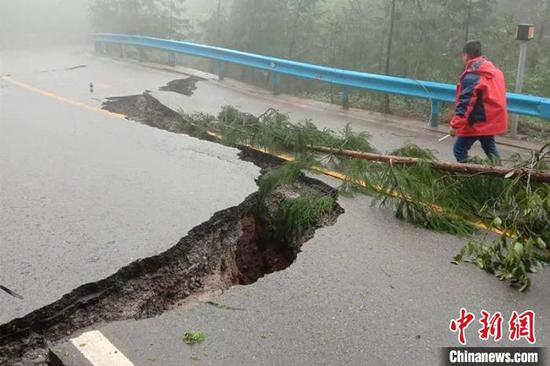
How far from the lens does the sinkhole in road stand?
3373 mm

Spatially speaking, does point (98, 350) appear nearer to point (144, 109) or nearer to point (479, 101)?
point (479, 101)

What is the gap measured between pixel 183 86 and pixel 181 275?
29.4 feet

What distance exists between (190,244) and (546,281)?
2978 mm

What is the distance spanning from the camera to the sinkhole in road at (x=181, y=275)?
3373 millimetres

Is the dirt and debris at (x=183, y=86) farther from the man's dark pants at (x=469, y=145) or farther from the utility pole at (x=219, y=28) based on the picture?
the man's dark pants at (x=469, y=145)

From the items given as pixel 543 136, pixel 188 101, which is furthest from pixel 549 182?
pixel 188 101

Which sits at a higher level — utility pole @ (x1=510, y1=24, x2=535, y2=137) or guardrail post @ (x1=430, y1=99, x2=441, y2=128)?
utility pole @ (x1=510, y1=24, x2=535, y2=137)

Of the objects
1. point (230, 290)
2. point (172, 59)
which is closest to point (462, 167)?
point (230, 290)

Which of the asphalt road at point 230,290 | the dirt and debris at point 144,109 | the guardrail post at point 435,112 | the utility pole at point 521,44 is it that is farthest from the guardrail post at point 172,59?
the utility pole at point 521,44

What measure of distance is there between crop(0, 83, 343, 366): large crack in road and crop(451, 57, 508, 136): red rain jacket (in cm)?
189

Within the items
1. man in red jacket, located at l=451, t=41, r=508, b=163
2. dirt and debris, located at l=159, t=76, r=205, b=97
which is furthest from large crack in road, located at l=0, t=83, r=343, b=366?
dirt and debris, located at l=159, t=76, r=205, b=97

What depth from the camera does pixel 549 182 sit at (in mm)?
4547

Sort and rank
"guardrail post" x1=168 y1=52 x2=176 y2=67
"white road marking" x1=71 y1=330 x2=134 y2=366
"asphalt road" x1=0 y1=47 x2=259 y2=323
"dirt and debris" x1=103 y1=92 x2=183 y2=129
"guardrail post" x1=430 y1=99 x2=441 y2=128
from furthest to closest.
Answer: "guardrail post" x1=168 y1=52 x2=176 y2=67
"dirt and debris" x1=103 y1=92 x2=183 y2=129
"guardrail post" x1=430 y1=99 x2=441 y2=128
"asphalt road" x1=0 y1=47 x2=259 y2=323
"white road marking" x1=71 y1=330 x2=134 y2=366

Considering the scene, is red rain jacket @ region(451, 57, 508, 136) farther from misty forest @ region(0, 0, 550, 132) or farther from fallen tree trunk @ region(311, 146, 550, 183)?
misty forest @ region(0, 0, 550, 132)
